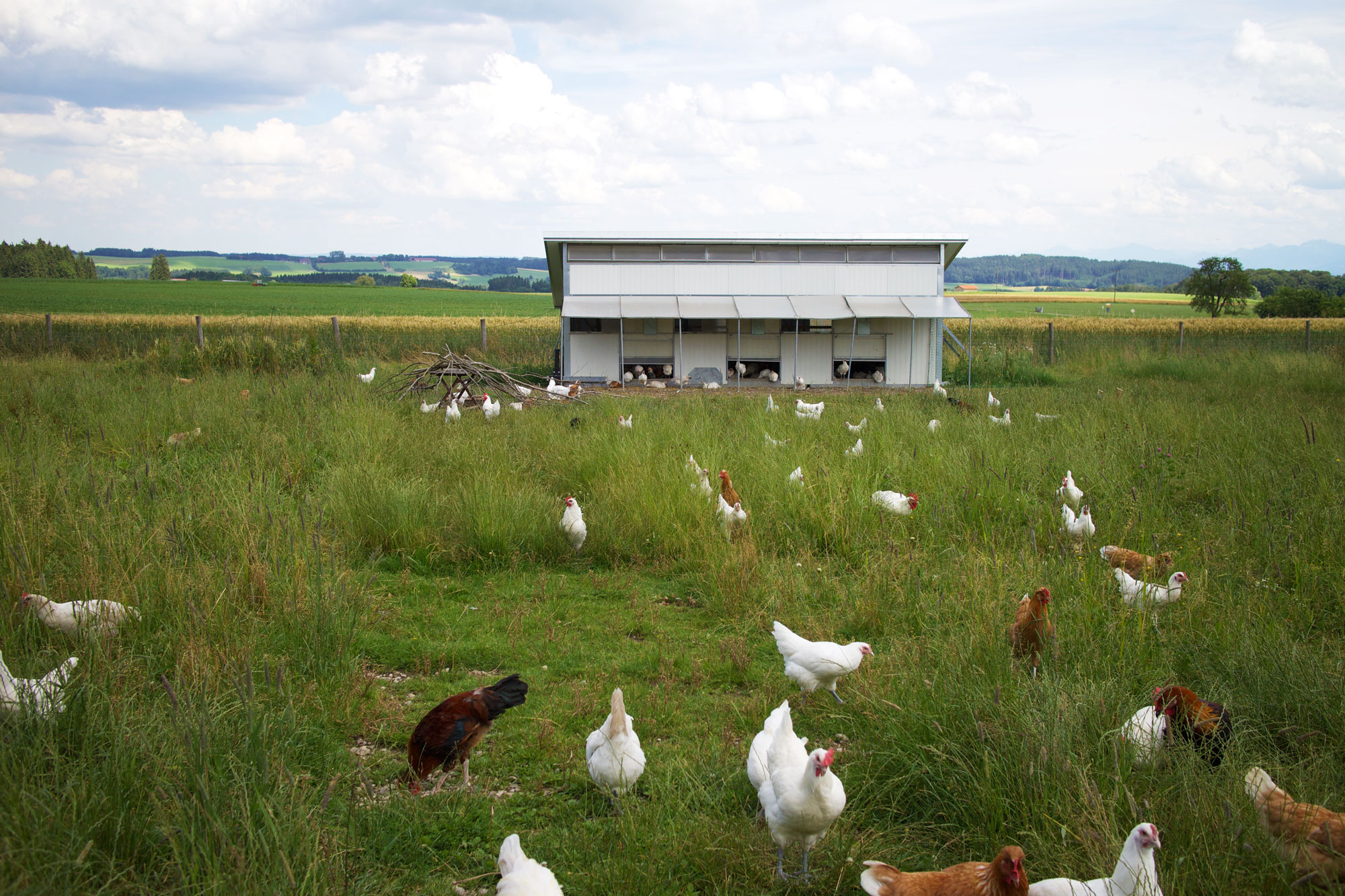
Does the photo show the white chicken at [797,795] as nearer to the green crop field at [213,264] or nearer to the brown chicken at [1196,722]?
the brown chicken at [1196,722]

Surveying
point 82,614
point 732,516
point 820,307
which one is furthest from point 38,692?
point 820,307

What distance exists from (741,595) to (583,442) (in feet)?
15.0

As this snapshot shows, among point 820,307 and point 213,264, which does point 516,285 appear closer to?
point 213,264

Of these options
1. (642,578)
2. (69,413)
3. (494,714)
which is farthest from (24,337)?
(494,714)

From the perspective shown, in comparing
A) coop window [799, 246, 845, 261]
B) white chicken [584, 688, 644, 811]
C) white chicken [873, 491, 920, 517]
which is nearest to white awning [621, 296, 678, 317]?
coop window [799, 246, 845, 261]

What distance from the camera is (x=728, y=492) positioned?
797 cm

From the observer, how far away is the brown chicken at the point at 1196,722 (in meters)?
3.45

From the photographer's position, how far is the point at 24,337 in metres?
22.1

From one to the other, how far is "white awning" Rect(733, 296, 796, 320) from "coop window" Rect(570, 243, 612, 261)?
414cm

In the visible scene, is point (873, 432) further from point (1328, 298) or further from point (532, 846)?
point (1328, 298)

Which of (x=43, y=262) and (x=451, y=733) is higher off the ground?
(x=43, y=262)

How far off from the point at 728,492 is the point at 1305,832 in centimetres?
558

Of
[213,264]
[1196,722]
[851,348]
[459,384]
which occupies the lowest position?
[1196,722]

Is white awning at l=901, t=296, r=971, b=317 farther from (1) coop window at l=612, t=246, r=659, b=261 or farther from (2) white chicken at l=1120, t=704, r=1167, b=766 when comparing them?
(2) white chicken at l=1120, t=704, r=1167, b=766
